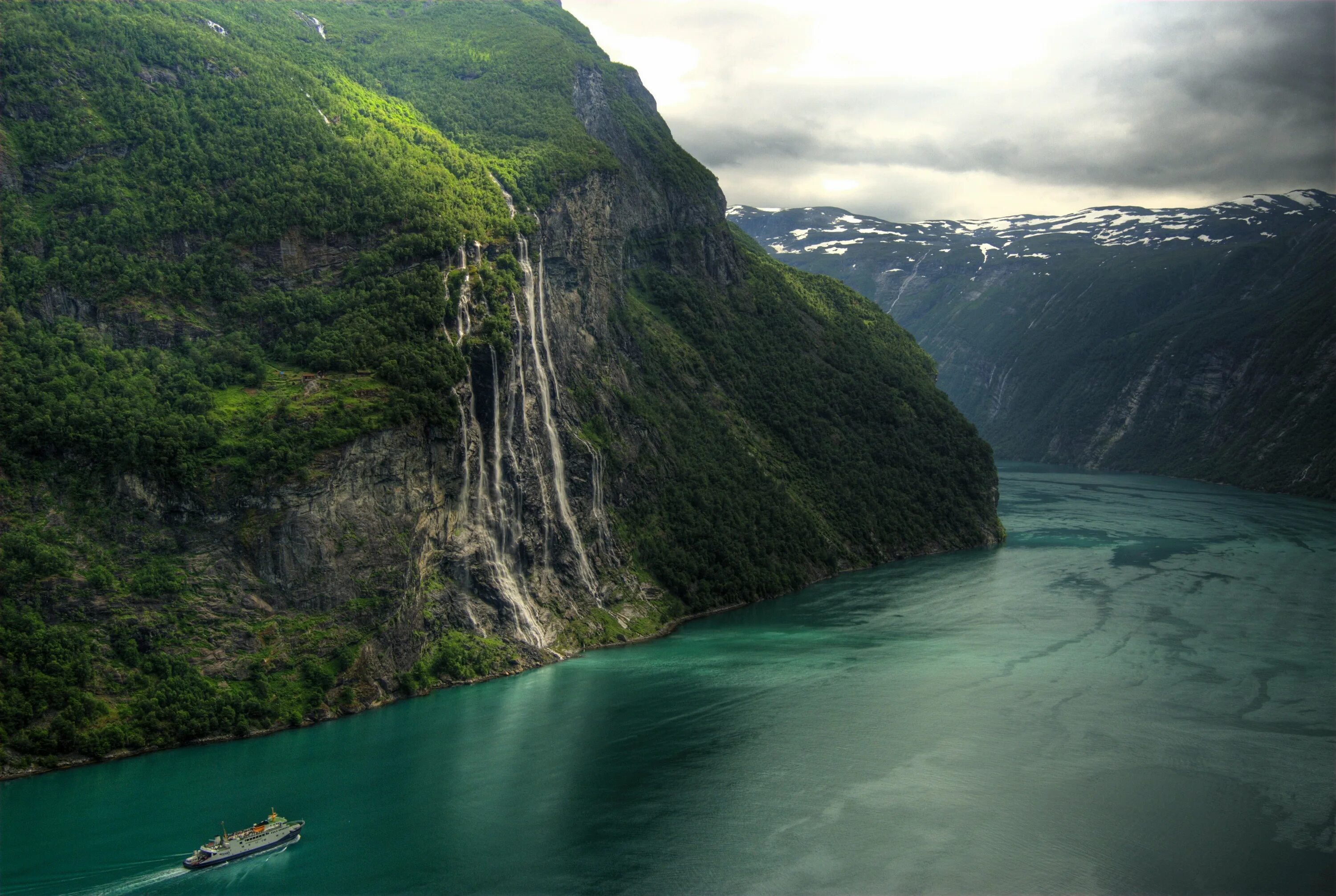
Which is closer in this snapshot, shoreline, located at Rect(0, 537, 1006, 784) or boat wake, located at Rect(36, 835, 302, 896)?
boat wake, located at Rect(36, 835, 302, 896)

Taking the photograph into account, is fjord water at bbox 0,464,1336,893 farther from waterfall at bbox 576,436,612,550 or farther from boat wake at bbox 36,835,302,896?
waterfall at bbox 576,436,612,550

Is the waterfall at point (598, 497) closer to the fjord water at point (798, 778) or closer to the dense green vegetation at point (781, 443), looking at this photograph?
the dense green vegetation at point (781, 443)

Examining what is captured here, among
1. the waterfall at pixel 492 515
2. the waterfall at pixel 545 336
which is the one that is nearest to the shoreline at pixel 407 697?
the waterfall at pixel 492 515

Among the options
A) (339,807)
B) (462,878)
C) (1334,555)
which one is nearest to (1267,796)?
(462,878)

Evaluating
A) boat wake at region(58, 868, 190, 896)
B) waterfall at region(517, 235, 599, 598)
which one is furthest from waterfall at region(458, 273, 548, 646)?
boat wake at region(58, 868, 190, 896)

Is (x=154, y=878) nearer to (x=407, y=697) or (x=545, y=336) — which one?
(x=407, y=697)
